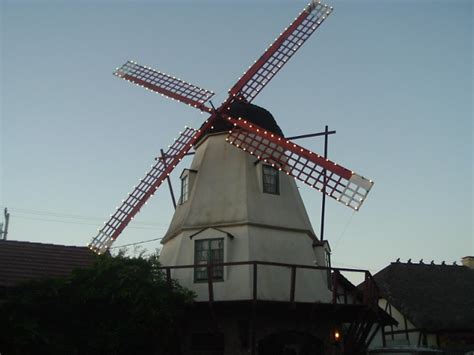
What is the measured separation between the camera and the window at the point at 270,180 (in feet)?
51.8

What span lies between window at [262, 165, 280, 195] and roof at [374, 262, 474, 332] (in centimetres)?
1057

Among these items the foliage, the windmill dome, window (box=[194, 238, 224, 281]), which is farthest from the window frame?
the windmill dome

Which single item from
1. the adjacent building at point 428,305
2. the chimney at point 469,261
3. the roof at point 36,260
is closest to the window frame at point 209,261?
the roof at point 36,260

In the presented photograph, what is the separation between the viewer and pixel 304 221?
1588 centimetres

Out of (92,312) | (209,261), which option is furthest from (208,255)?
(92,312)

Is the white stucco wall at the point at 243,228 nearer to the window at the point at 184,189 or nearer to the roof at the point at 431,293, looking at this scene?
the window at the point at 184,189

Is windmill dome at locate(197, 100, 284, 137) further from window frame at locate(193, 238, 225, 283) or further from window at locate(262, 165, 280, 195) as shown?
window frame at locate(193, 238, 225, 283)

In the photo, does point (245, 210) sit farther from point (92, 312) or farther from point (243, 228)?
point (92, 312)

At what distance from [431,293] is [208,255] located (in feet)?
46.9

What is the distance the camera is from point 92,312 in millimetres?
12867

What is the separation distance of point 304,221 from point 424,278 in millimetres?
12785

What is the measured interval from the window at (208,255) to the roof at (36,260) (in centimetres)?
356

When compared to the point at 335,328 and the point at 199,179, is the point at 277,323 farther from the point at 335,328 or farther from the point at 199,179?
the point at 199,179

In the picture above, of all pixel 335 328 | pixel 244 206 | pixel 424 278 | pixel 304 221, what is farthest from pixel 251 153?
pixel 424 278
